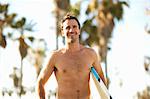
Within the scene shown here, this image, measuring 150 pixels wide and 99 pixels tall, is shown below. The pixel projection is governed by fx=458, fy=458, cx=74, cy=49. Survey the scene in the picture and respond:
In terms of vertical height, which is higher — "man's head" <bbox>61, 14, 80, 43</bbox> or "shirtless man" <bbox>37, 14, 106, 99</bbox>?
"man's head" <bbox>61, 14, 80, 43</bbox>

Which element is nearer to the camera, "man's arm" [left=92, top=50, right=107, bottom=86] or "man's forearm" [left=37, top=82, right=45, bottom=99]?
"man's forearm" [left=37, top=82, right=45, bottom=99]

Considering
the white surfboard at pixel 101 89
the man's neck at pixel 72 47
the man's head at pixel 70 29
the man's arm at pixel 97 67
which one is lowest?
the white surfboard at pixel 101 89

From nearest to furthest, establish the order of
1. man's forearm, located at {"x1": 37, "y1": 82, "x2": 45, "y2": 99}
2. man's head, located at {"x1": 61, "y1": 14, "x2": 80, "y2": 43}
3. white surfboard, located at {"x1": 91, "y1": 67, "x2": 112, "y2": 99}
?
man's head, located at {"x1": 61, "y1": 14, "x2": 80, "y2": 43}, man's forearm, located at {"x1": 37, "y1": 82, "x2": 45, "y2": 99}, white surfboard, located at {"x1": 91, "y1": 67, "x2": 112, "y2": 99}

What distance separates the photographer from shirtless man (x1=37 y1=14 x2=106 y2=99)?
5.04 m

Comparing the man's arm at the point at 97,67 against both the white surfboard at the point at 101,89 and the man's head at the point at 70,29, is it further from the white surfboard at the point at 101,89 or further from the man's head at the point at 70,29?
the man's head at the point at 70,29

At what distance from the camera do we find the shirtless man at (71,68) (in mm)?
5035

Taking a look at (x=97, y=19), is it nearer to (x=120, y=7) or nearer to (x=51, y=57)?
(x=120, y=7)

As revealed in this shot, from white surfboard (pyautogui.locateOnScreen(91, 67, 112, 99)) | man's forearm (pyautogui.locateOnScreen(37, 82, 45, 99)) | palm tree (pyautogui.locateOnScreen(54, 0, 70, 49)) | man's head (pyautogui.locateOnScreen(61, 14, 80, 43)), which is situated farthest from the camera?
palm tree (pyautogui.locateOnScreen(54, 0, 70, 49))

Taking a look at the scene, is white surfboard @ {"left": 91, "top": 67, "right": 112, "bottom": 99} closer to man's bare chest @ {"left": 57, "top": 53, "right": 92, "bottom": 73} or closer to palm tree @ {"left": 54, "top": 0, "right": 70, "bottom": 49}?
man's bare chest @ {"left": 57, "top": 53, "right": 92, "bottom": 73}

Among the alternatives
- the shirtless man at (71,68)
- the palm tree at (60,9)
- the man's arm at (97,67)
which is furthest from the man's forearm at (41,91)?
the palm tree at (60,9)

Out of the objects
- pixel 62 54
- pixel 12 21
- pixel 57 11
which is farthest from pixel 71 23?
pixel 12 21

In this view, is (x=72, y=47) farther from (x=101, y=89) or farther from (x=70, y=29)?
(x=101, y=89)

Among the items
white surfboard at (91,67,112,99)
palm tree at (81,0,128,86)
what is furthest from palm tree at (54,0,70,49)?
white surfboard at (91,67,112,99)

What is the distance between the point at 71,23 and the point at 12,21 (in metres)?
21.7
